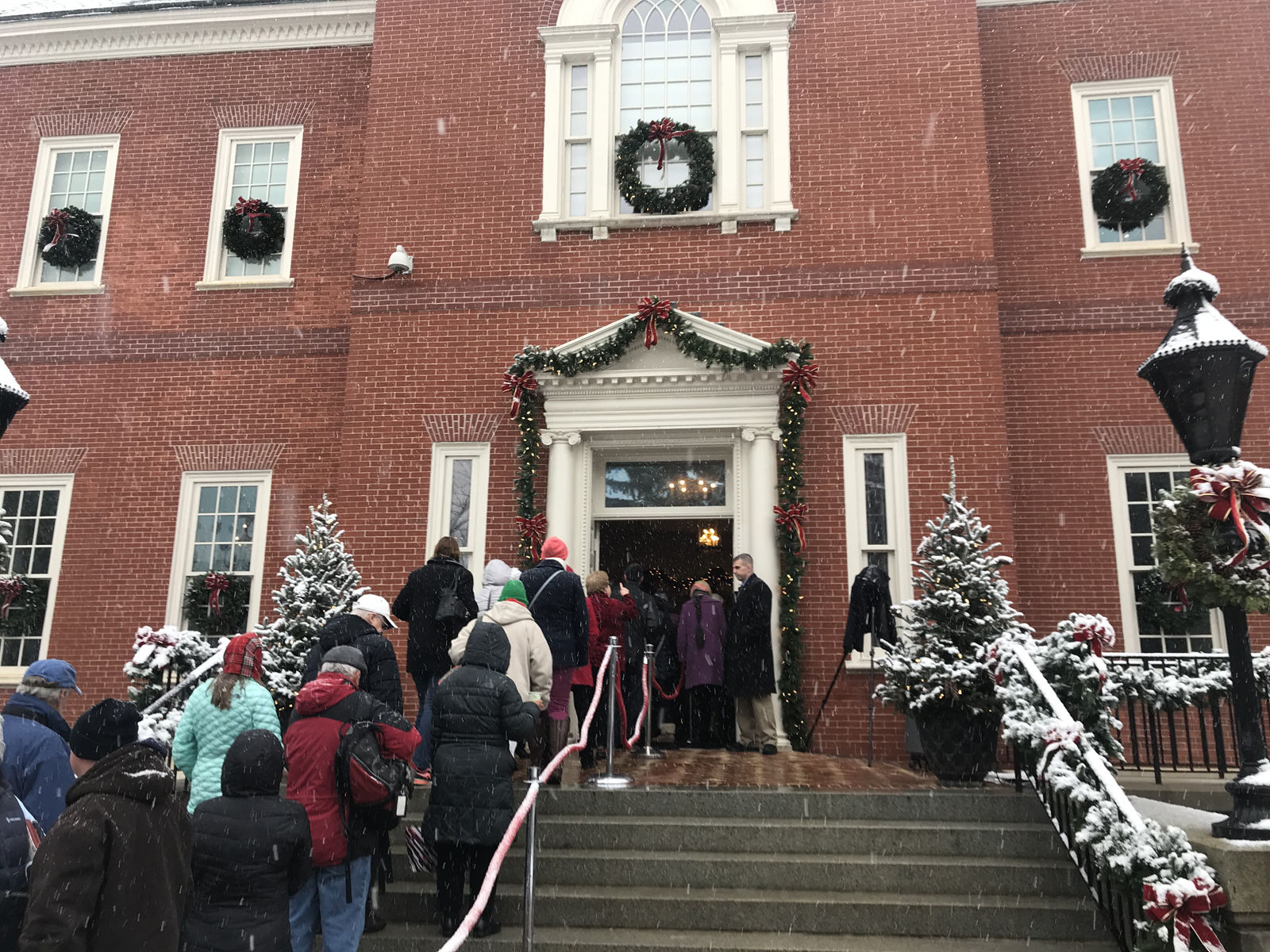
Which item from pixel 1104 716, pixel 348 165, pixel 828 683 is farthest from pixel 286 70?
pixel 1104 716

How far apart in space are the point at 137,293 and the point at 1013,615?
1131cm

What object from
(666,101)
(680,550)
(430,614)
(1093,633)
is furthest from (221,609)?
(1093,633)

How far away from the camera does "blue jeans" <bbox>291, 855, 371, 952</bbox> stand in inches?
185

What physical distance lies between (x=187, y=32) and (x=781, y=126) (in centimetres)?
842

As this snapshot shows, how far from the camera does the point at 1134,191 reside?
11734 mm

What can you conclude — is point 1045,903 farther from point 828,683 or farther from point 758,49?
point 758,49

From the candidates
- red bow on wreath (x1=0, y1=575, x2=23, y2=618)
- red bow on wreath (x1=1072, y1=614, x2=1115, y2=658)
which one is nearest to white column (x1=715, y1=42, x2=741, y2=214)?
red bow on wreath (x1=1072, y1=614, x2=1115, y2=658)

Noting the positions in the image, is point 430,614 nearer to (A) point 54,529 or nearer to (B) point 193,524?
(B) point 193,524

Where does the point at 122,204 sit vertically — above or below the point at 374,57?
below

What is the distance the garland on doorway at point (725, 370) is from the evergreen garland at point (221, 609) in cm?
373

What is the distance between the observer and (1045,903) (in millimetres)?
5812

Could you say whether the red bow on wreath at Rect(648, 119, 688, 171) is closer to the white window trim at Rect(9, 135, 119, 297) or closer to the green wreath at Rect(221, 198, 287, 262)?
the green wreath at Rect(221, 198, 287, 262)

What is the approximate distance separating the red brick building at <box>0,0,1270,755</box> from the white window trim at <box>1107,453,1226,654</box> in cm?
3

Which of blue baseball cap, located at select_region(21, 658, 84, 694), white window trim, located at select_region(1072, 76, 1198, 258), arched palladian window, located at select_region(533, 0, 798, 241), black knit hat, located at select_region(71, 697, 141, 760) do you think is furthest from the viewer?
white window trim, located at select_region(1072, 76, 1198, 258)
